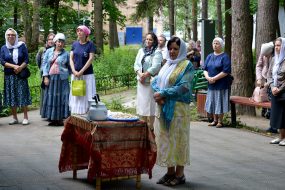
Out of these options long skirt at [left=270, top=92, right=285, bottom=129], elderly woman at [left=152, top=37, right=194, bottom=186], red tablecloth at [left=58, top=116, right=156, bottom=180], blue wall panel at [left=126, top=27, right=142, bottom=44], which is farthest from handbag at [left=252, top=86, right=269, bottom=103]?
blue wall panel at [left=126, top=27, right=142, bottom=44]

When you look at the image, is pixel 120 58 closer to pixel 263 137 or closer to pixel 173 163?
pixel 263 137

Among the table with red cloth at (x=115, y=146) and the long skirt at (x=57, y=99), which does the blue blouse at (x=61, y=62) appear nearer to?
the long skirt at (x=57, y=99)

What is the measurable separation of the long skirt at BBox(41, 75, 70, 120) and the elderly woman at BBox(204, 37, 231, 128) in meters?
3.12

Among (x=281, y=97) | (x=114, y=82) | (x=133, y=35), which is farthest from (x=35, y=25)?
(x=133, y=35)

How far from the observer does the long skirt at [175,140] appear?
321 inches

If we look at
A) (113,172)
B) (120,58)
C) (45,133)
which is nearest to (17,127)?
(45,133)

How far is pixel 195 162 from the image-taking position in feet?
32.8

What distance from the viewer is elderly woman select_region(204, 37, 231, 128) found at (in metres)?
13.4

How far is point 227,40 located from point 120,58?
236 inches

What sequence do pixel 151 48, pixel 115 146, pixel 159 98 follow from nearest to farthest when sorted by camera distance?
pixel 115 146, pixel 159 98, pixel 151 48

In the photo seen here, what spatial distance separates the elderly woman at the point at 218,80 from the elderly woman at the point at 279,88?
5.74ft

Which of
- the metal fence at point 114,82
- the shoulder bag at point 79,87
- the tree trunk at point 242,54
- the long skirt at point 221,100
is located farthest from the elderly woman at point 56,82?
the metal fence at point 114,82

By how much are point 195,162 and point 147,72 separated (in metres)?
2.26

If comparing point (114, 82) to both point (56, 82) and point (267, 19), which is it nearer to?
point (267, 19)
